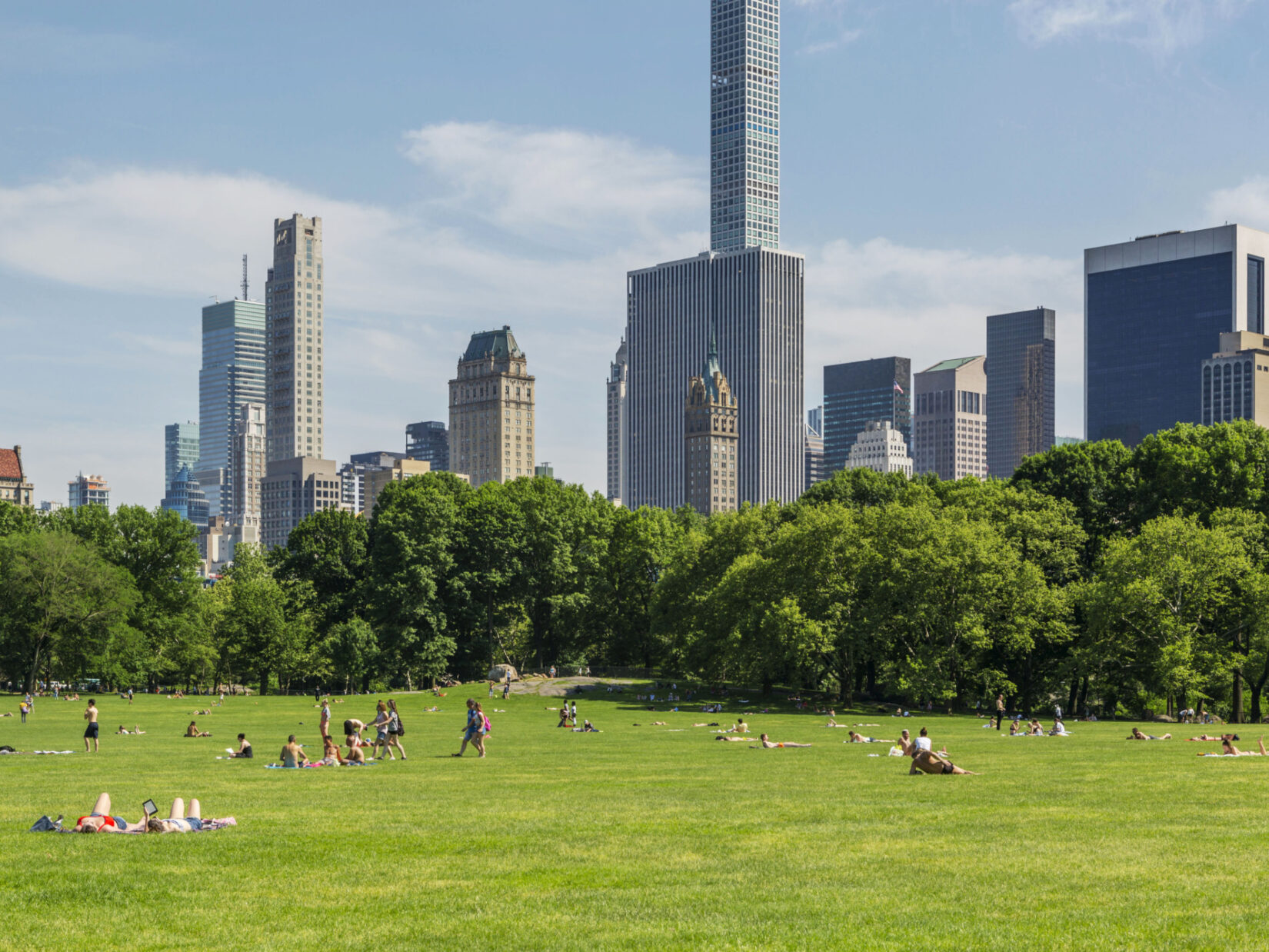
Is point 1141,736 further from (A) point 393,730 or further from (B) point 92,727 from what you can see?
(B) point 92,727

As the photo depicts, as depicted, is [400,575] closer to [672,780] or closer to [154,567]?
[154,567]

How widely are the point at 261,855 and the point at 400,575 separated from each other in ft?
266

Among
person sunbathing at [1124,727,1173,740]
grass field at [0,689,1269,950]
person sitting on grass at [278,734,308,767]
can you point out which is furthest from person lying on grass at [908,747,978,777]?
person sunbathing at [1124,727,1173,740]

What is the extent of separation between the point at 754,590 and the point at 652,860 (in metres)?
63.0

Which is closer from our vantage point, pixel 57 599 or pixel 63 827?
pixel 63 827

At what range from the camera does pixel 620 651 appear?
113 m

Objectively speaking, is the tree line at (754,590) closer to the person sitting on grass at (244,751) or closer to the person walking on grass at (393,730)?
the person walking on grass at (393,730)

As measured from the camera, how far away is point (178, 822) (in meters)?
21.5

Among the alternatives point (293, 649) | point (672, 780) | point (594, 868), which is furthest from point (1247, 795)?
point (293, 649)

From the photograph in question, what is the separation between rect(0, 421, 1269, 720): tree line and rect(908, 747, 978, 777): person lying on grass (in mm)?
33660

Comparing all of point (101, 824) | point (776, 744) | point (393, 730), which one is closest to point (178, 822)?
point (101, 824)

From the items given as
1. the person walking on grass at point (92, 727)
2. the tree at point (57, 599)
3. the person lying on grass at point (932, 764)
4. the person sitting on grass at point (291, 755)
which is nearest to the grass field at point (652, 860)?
the person lying on grass at point (932, 764)

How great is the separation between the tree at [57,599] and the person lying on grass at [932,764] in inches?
2779

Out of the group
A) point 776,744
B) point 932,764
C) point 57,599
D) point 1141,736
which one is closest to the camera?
point 932,764
